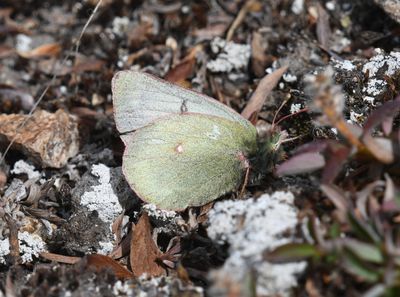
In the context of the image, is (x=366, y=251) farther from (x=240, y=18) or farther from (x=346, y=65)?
(x=240, y=18)

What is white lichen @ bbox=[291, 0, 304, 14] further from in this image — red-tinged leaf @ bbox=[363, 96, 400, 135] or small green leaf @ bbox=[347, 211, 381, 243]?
small green leaf @ bbox=[347, 211, 381, 243]

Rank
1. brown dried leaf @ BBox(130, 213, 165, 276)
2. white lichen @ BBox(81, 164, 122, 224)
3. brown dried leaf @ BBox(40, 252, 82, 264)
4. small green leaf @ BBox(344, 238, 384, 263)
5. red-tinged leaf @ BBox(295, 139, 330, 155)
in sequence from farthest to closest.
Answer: white lichen @ BBox(81, 164, 122, 224), brown dried leaf @ BBox(40, 252, 82, 264), brown dried leaf @ BBox(130, 213, 165, 276), red-tinged leaf @ BBox(295, 139, 330, 155), small green leaf @ BBox(344, 238, 384, 263)

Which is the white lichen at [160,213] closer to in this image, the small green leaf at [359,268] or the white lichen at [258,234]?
the white lichen at [258,234]

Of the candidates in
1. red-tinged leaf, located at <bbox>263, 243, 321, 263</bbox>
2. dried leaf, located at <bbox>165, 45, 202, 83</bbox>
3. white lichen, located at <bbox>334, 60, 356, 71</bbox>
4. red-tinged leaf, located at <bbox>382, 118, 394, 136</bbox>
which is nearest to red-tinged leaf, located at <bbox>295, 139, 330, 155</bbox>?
red-tinged leaf, located at <bbox>382, 118, 394, 136</bbox>

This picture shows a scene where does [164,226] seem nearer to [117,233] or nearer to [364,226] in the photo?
[117,233]

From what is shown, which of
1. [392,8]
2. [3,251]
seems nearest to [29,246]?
[3,251]
